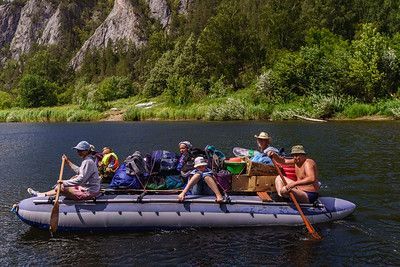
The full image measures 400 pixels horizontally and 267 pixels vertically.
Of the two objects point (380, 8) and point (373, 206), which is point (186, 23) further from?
point (373, 206)

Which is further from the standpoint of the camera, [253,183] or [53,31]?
[53,31]

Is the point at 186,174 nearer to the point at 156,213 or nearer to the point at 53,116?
the point at 156,213

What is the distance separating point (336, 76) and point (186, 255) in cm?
4296

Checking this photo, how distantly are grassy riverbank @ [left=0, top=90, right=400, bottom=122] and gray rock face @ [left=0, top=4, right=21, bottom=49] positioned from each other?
424 ft

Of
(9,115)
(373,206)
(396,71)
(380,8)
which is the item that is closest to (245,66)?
(380,8)

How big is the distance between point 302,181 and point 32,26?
181071 millimetres

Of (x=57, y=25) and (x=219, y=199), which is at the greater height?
(x=57, y=25)

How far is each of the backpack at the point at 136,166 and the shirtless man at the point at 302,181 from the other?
378cm

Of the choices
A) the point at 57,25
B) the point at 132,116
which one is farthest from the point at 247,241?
the point at 57,25

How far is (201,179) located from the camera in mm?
12500

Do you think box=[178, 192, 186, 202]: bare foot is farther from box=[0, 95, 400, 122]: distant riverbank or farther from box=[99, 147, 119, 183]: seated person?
box=[0, 95, 400, 122]: distant riverbank

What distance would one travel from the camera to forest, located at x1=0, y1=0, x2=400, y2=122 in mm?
48062

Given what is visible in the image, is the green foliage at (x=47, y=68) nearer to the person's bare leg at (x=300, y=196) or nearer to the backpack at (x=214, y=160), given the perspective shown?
the backpack at (x=214, y=160)

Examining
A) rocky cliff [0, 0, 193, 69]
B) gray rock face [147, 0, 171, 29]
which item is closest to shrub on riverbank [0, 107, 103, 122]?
rocky cliff [0, 0, 193, 69]
